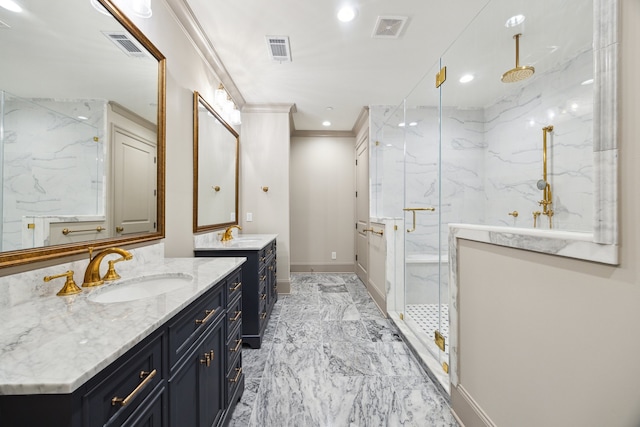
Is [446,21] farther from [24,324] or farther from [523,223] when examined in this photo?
[24,324]

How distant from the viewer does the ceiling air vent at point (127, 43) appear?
1274 mm

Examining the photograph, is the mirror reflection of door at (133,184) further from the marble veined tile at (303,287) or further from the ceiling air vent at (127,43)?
the marble veined tile at (303,287)

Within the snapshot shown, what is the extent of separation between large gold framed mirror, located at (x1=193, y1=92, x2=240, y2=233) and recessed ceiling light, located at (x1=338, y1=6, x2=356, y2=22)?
1286 mm

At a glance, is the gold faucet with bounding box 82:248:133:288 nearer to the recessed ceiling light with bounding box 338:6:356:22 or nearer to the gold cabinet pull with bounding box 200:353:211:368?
the gold cabinet pull with bounding box 200:353:211:368

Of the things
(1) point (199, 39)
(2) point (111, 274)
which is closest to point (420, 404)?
(2) point (111, 274)

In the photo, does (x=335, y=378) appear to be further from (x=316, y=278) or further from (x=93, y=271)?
(x=316, y=278)

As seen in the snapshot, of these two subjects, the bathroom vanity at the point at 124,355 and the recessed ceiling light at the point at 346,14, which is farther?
the recessed ceiling light at the point at 346,14

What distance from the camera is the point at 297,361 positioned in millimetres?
1998

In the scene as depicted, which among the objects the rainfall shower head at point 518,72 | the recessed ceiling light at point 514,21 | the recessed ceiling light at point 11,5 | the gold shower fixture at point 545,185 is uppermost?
the recessed ceiling light at point 514,21

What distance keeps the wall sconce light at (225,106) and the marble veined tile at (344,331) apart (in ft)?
7.99

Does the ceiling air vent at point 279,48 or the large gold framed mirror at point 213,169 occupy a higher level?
the ceiling air vent at point 279,48

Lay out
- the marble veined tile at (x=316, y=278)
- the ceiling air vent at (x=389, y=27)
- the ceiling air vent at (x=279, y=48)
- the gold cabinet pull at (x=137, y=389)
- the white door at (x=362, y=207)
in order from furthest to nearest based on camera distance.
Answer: the marble veined tile at (x=316, y=278) → the white door at (x=362, y=207) → the ceiling air vent at (x=279, y=48) → the ceiling air vent at (x=389, y=27) → the gold cabinet pull at (x=137, y=389)

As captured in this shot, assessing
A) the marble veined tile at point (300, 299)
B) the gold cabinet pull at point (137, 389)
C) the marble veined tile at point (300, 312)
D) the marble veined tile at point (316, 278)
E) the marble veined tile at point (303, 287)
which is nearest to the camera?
the gold cabinet pull at point (137, 389)

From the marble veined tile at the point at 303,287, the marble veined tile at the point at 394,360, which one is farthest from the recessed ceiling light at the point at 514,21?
the marble veined tile at the point at 303,287
